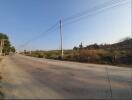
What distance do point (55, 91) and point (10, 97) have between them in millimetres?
1817

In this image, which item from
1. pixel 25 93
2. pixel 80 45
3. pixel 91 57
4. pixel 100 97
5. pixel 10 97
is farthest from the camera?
pixel 80 45

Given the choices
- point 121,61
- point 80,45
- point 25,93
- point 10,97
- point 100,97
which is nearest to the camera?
point 100,97

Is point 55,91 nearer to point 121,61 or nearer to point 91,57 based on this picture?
point 121,61

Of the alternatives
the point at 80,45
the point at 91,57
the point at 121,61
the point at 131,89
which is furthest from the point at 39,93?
the point at 80,45

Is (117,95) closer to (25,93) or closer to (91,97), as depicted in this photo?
(91,97)

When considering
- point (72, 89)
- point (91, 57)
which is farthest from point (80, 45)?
point (72, 89)

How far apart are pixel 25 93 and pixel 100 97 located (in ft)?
10.2

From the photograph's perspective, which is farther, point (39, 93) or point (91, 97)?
point (39, 93)

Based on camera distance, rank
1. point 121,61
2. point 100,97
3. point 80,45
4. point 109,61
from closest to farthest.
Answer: point 100,97, point 121,61, point 109,61, point 80,45

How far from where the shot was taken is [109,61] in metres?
30.4

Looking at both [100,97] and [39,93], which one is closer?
[100,97]

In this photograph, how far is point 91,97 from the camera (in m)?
8.40

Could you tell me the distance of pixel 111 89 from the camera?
9.73 metres

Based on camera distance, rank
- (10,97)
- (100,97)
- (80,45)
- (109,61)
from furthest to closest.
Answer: (80,45)
(109,61)
(10,97)
(100,97)
